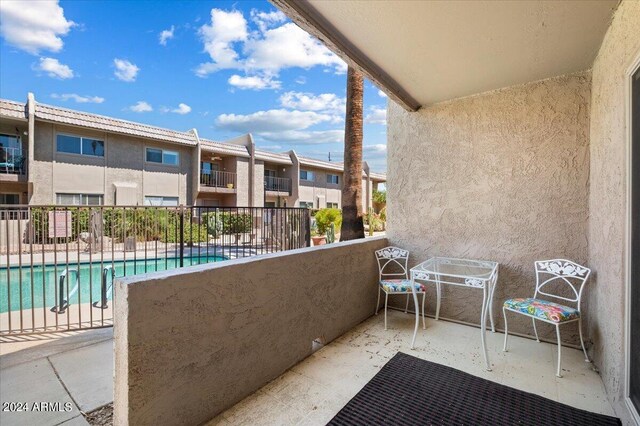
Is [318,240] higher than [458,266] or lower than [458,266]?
lower

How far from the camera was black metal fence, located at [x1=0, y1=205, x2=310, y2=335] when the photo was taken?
3.46 m

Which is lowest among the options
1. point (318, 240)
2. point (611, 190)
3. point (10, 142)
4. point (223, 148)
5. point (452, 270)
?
point (318, 240)

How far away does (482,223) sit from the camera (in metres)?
3.42

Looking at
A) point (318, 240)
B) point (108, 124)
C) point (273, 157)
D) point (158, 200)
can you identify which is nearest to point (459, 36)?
point (318, 240)

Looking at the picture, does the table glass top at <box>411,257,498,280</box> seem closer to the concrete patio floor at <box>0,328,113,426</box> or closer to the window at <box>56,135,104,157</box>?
the concrete patio floor at <box>0,328,113,426</box>

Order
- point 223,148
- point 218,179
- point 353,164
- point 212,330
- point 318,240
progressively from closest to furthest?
point 212,330
point 353,164
point 318,240
point 223,148
point 218,179

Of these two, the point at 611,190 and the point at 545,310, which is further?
the point at 545,310

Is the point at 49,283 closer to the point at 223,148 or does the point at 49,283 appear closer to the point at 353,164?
the point at 353,164

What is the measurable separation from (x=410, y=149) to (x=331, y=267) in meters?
2.02

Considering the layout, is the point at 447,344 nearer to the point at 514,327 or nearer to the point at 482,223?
the point at 514,327

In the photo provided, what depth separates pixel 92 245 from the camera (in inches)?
189

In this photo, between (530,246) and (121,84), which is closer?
(530,246)

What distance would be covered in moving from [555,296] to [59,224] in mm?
6067

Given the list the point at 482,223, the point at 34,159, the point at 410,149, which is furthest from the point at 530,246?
the point at 34,159
